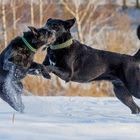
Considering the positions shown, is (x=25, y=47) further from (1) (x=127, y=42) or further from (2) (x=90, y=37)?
(2) (x=90, y=37)

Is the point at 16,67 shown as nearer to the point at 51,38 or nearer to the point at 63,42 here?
the point at 51,38

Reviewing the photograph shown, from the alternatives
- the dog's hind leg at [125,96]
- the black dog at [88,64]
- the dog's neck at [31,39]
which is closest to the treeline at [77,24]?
the dog's hind leg at [125,96]

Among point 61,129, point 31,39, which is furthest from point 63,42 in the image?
point 61,129

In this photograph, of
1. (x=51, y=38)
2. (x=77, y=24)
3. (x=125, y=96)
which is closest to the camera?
(x=51, y=38)

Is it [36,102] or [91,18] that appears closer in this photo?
[36,102]

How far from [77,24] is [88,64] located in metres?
17.9

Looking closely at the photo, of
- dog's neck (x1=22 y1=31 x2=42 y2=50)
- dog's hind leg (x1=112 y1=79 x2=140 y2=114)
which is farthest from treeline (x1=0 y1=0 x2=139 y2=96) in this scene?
dog's neck (x1=22 y1=31 x2=42 y2=50)

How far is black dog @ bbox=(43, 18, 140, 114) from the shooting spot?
771cm

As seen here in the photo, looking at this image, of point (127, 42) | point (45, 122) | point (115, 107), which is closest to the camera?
point (45, 122)

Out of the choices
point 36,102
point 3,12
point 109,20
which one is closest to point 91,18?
point 109,20

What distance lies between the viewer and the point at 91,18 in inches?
1145

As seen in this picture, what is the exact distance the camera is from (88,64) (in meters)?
8.09

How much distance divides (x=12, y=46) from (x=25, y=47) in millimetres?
160

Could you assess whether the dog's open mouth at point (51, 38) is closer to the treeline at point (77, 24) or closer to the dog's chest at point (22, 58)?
the dog's chest at point (22, 58)
